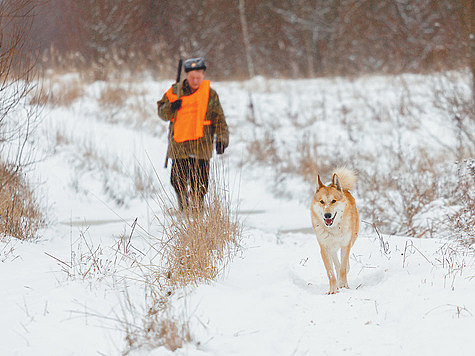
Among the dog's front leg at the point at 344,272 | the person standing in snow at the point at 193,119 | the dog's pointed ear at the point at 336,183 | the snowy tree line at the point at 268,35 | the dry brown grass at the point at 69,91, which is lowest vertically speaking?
the dog's front leg at the point at 344,272

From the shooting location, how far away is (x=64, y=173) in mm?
10188

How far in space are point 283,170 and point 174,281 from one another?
718 centimetres

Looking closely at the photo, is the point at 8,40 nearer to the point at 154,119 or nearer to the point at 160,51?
the point at 154,119

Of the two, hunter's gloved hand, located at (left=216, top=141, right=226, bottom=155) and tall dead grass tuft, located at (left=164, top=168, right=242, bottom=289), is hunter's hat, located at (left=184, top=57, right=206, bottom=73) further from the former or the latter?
tall dead grass tuft, located at (left=164, top=168, right=242, bottom=289)

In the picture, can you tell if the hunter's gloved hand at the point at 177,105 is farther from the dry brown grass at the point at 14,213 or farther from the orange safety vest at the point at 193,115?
the dry brown grass at the point at 14,213

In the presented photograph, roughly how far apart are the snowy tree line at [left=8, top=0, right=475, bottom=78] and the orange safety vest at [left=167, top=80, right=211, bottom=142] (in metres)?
9.13

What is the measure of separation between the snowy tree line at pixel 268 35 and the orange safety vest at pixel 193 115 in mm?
9134

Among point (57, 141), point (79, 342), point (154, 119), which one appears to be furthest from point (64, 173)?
point (79, 342)

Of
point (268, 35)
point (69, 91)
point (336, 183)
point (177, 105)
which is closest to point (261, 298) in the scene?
point (336, 183)

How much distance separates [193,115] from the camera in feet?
19.5

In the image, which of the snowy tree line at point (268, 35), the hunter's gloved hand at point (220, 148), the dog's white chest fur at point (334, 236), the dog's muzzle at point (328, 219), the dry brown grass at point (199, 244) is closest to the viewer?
the dry brown grass at point (199, 244)

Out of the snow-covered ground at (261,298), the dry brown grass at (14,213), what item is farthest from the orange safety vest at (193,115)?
the dry brown grass at (14,213)

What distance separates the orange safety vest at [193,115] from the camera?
19.4 ft

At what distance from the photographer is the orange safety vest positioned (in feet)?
19.4
